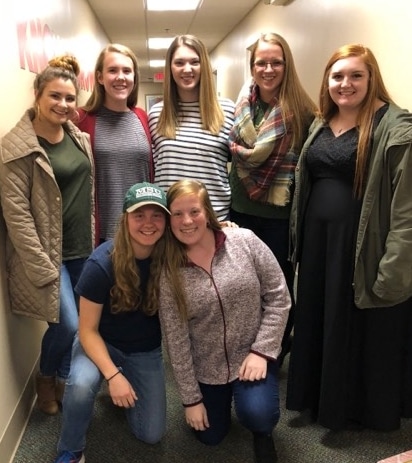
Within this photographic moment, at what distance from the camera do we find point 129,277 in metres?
1.49

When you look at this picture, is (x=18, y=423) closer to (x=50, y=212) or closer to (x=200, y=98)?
(x=50, y=212)

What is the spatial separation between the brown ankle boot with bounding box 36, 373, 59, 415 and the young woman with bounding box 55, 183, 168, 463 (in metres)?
0.37

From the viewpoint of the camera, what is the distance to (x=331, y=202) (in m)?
1.63

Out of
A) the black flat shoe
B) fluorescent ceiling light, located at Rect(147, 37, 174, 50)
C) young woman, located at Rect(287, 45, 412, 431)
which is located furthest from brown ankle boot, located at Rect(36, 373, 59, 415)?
fluorescent ceiling light, located at Rect(147, 37, 174, 50)

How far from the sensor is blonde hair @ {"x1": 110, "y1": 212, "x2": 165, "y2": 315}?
1478 millimetres

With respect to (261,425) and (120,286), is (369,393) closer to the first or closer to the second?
(261,425)

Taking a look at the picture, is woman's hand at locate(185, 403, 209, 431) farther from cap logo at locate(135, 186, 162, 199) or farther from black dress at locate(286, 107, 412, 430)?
cap logo at locate(135, 186, 162, 199)

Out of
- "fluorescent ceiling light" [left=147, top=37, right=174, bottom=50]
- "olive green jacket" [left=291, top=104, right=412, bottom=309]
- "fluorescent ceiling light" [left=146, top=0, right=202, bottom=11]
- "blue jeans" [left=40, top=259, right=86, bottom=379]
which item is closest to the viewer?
"olive green jacket" [left=291, top=104, right=412, bottom=309]

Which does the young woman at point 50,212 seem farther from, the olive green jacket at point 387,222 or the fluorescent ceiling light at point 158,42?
the fluorescent ceiling light at point 158,42

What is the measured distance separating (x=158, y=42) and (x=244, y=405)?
26.0ft

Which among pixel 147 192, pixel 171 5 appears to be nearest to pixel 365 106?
pixel 147 192

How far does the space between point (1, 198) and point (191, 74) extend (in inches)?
37.1

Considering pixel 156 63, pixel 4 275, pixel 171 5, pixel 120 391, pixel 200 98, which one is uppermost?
pixel 156 63

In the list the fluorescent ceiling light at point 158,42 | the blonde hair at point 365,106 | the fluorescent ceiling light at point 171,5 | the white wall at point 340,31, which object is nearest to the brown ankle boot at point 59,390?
the blonde hair at point 365,106
